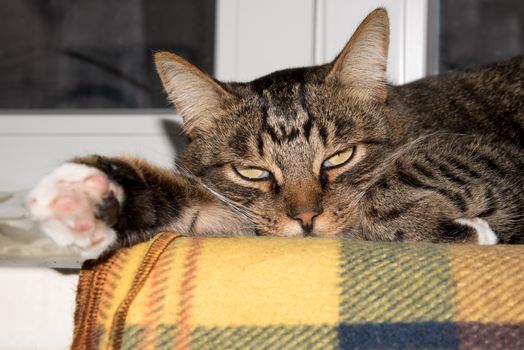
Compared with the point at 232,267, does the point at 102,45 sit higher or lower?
higher

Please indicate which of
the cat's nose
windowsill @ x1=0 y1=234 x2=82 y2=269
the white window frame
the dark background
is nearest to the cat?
the cat's nose

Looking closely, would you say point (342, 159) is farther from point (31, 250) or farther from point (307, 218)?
point (31, 250)

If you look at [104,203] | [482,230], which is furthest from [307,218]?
[104,203]

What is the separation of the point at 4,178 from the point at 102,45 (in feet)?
1.58

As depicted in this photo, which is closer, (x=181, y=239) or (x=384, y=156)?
(x=181, y=239)

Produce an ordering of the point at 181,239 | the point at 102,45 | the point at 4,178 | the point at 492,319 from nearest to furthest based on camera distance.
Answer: the point at 492,319 < the point at 181,239 < the point at 4,178 < the point at 102,45

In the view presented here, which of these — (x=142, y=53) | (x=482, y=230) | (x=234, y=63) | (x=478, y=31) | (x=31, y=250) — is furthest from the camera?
(x=478, y=31)

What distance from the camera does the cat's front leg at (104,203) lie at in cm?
76

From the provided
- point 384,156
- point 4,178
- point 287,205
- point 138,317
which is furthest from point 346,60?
point 4,178

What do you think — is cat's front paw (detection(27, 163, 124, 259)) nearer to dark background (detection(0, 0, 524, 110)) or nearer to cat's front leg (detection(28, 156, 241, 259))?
cat's front leg (detection(28, 156, 241, 259))

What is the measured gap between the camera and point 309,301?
0.74 m

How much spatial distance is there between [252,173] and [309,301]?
46 centimetres

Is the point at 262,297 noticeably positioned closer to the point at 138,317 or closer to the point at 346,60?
the point at 138,317

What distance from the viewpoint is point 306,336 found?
2.40ft
